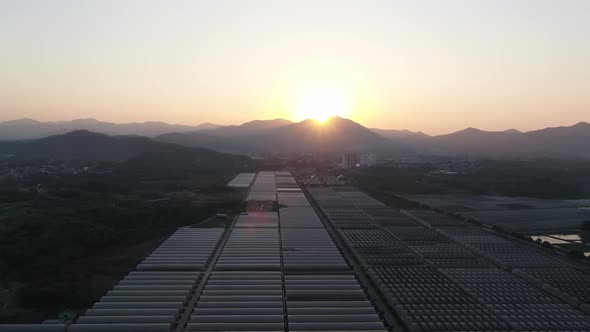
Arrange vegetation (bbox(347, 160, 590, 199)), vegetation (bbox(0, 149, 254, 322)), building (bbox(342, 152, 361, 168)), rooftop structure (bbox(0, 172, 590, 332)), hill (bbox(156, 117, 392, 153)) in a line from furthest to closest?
hill (bbox(156, 117, 392, 153))
building (bbox(342, 152, 361, 168))
vegetation (bbox(347, 160, 590, 199))
vegetation (bbox(0, 149, 254, 322))
rooftop structure (bbox(0, 172, 590, 332))

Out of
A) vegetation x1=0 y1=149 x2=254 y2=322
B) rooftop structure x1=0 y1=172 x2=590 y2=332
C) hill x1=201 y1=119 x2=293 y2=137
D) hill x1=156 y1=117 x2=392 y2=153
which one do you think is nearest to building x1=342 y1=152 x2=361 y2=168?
vegetation x1=0 y1=149 x2=254 y2=322

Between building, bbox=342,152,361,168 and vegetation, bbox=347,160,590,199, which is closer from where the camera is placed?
vegetation, bbox=347,160,590,199

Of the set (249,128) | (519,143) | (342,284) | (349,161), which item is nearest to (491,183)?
(349,161)

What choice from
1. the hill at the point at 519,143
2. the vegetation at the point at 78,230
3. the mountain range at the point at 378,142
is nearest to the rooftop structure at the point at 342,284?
the vegetation at the point at 78,230

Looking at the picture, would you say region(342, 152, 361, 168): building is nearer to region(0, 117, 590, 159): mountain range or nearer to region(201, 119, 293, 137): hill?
region(0, 117, 590, 159): mountain range

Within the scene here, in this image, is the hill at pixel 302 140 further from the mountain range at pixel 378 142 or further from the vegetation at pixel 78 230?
the vegetation at pixel 78 230

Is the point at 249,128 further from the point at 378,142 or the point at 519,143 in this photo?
the point at 519,143

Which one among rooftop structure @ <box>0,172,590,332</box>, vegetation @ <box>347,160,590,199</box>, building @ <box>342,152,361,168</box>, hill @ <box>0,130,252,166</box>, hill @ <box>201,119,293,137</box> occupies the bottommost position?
rooftop structure @ <box>0,172,590,332</box>

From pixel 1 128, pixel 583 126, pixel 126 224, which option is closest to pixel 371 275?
pixel 126 224
